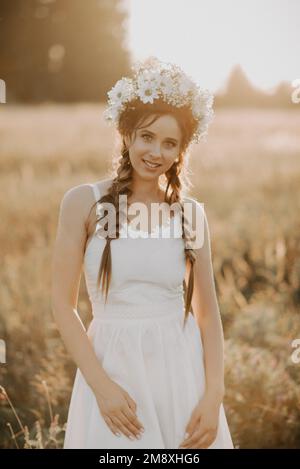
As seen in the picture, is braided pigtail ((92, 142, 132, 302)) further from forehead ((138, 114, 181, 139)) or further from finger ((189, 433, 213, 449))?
finger ((189, 433, 213, 449))

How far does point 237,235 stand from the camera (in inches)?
255

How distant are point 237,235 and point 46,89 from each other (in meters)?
21.1

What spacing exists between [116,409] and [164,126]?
1.10m

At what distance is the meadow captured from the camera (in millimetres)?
3559

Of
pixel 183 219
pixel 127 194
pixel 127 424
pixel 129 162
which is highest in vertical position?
pixel 129 162

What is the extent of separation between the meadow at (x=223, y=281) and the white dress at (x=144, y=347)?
56 centimetres

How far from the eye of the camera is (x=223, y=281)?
544 cm

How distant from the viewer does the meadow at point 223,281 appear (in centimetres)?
356

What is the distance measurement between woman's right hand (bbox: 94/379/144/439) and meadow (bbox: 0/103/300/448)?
0.70m

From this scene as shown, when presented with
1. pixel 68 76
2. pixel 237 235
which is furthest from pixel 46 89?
pixel 237 235

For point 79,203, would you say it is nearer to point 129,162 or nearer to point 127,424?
point 129,162

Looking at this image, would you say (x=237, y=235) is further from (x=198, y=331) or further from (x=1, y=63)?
(x=1, y=63)

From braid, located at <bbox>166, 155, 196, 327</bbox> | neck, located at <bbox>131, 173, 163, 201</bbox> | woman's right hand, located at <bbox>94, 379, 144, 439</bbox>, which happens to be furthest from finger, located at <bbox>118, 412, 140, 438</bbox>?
neck, located at <bbox>131, 173, 163, 201</bbox>

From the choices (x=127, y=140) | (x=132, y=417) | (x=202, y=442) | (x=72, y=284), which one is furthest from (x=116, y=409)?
(x=127, y=140)
